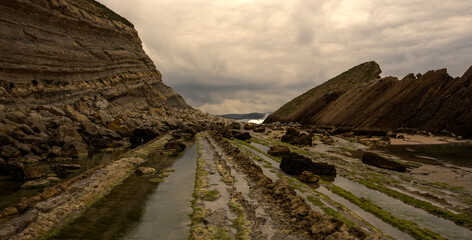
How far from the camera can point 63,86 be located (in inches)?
1949

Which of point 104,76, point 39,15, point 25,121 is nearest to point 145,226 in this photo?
point 25,121

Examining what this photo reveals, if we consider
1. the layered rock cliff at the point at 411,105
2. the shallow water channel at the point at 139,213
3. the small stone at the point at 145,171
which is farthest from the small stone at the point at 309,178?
the layered rock cliff at the point at 411,105

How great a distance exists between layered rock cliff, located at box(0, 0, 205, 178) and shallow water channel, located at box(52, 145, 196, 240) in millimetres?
8465

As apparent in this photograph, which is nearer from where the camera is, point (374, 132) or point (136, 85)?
point (374, 132)

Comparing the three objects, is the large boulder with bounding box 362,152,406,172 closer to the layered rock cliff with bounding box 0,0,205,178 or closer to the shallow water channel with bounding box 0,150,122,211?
the shallow water channel with bounding box 0,150,122,211

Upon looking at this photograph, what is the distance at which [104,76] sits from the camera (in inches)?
2470

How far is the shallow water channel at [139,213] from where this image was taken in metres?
10.4

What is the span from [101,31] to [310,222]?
70.6 meters

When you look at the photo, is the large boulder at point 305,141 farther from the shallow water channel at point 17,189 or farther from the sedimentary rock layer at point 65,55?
the sedimentary rock layer at point 65,55

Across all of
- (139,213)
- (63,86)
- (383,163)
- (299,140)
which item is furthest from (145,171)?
(63,86)

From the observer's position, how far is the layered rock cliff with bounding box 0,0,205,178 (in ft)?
87.2

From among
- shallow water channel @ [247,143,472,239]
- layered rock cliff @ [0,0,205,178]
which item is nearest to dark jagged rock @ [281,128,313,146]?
shallow water channel @ [247,143,472,239]

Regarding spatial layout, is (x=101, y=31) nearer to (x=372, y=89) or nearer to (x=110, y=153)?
(x=110, y=153)

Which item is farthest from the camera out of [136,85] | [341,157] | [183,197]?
[136,85]
